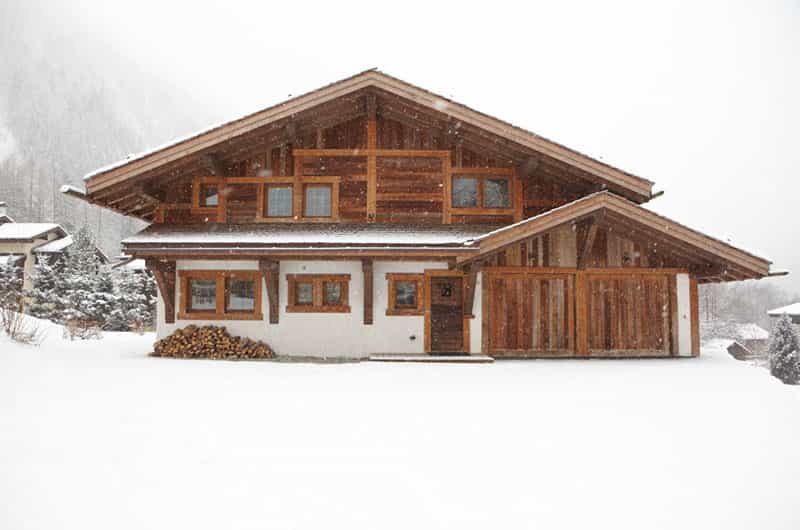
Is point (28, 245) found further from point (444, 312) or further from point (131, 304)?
point (444, 312)

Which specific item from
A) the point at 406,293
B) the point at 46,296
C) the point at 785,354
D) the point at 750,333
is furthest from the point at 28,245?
the point at 750,333

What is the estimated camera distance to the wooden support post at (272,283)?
37.9 ft

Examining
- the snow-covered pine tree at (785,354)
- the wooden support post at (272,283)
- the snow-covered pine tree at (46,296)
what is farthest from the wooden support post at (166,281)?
the snow-covered pine tree at (785,354)

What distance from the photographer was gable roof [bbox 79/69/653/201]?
11.5 metres

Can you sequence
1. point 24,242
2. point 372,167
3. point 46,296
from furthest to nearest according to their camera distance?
point 24,242 → point 46,296 → point 372,167

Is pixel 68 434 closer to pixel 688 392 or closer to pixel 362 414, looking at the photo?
pixel 362 414

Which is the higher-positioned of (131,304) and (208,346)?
(131,304)

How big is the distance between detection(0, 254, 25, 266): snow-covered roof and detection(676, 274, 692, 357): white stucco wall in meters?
38.2

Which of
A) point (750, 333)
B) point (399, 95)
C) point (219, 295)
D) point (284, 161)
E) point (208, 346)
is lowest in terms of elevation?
point (750, 333)

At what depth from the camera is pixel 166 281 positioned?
11898 mm

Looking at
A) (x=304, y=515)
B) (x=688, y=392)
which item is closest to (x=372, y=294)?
(x=688, y=392)

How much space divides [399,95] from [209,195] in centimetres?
568

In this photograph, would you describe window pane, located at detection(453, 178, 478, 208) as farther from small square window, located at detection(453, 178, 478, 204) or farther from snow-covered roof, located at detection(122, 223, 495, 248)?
snow-covered roof, located at detection(122, 223, 495, 248)

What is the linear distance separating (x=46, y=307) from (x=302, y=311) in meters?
22.4
